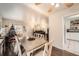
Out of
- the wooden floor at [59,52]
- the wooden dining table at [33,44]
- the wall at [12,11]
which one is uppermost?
the wall at [12,11]

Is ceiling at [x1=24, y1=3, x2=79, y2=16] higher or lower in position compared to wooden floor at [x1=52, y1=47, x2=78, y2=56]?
higher

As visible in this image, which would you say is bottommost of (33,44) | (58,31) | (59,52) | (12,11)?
(59,52)

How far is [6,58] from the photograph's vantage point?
158 centimetres

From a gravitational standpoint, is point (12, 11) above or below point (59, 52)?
above

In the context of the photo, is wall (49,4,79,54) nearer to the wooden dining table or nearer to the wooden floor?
the wooden floor

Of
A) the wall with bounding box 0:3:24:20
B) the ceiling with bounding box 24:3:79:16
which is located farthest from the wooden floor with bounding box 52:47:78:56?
the wall with bounding box 0:3:24:20

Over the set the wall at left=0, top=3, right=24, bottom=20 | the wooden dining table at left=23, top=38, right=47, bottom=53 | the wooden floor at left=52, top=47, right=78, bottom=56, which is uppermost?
the wall at left=0, top=3, right=24, bottom=20

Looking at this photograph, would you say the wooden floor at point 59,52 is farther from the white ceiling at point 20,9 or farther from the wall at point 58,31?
the white ceiling at point 20,9

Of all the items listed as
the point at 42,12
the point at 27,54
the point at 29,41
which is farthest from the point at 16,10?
the point at 27,54

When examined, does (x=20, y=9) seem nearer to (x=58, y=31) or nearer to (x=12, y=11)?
(x=12, y=11)

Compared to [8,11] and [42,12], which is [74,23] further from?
[8,11]

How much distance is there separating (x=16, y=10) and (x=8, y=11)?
0.41ft

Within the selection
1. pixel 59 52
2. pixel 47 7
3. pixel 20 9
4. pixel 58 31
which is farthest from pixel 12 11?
pixel 59 52

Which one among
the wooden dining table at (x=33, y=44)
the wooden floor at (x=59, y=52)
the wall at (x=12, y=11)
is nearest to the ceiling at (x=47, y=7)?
the wall at (x=12, y=11)
